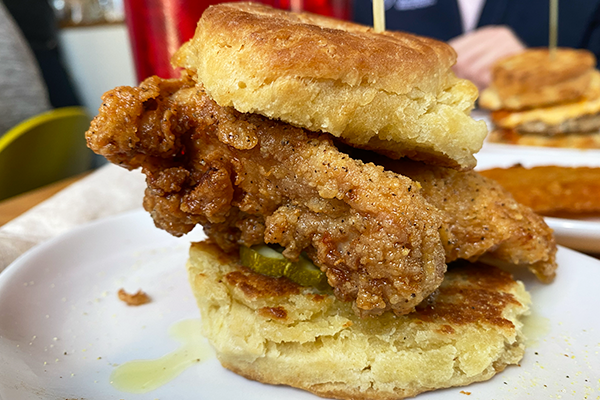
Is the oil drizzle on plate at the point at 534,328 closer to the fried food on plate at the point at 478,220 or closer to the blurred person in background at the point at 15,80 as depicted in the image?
the fried food on plate at the point at 478,220

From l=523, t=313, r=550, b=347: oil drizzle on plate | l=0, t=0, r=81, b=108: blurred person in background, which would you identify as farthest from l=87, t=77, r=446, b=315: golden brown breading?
l=0, t=0, r=81, b=108: blurred person in background

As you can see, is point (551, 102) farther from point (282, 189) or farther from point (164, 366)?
point (164, 366)

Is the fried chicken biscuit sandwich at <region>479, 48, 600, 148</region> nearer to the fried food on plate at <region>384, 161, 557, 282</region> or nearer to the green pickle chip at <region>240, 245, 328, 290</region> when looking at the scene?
→ the fried food on plate at <region>384, 161, 557, 282</region>

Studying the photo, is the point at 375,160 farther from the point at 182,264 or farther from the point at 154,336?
the point at 182,264

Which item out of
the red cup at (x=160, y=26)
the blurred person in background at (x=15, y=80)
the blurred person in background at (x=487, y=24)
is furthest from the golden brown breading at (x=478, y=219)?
→ the blurred person in background at (x=487, y=24)

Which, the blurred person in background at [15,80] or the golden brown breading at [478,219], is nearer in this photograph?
the golden brown breading at [478,219]

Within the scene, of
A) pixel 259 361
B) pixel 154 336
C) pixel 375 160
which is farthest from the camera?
pixel 154 336

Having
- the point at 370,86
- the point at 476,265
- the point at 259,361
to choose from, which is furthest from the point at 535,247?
the point at 259,361
